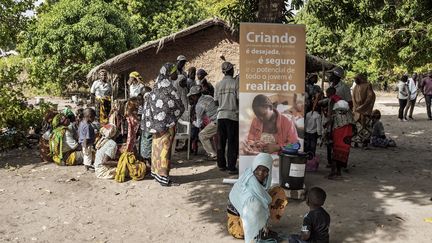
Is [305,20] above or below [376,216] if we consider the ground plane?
above

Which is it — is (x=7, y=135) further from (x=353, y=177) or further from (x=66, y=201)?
(x=353, y=177)

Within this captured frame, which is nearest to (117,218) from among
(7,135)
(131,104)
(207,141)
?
(131,104)

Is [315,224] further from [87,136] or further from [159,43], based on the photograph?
[159,43]

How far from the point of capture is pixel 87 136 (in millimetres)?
8727

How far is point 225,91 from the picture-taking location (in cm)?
794

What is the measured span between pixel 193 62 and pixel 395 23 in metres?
6.83

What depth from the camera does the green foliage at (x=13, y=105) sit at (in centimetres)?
1088

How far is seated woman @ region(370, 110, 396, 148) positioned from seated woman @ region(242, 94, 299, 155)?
504 centimetres

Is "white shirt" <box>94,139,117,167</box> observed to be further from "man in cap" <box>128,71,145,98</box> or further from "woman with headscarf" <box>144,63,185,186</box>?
"man in cap" <box>128,71,145,98</box>

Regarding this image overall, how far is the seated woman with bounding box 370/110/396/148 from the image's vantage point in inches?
450

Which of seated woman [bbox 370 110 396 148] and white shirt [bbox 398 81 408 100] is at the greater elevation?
white shirt [bbox 398 81 408 100]

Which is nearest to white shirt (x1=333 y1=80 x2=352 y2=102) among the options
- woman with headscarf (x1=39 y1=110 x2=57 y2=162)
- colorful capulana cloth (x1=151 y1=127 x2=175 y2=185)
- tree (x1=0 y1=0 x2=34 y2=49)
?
colorful capulana cloth (x1=151 y1=127 x2=175 y2=185)

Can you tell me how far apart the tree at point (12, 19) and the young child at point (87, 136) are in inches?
143

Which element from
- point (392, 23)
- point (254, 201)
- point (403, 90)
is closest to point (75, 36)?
point (392, 23)
